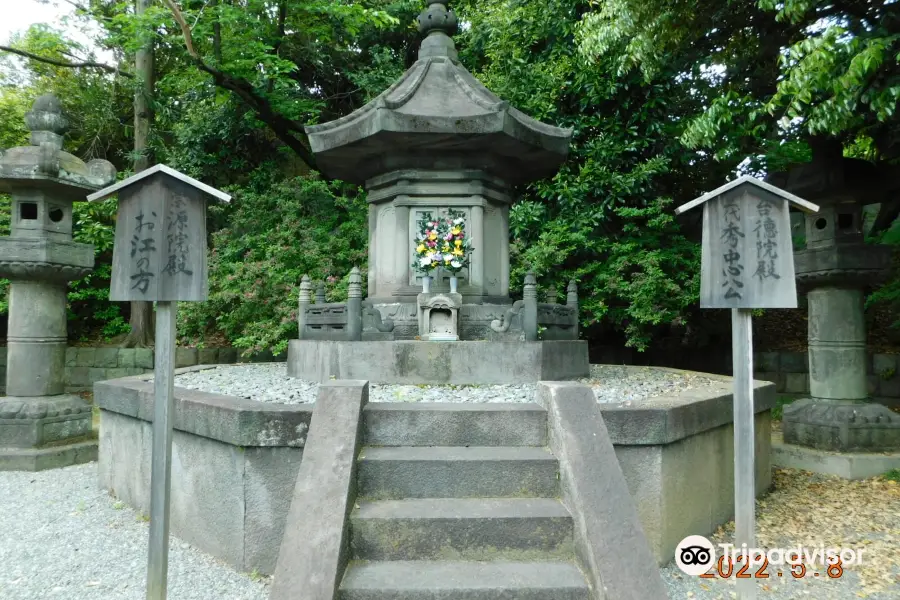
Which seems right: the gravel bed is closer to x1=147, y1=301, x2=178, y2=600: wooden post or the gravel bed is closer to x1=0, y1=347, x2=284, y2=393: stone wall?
x1=147, y1=301, x2=178, y2=600: wooden post

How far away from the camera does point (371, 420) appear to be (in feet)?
12.7

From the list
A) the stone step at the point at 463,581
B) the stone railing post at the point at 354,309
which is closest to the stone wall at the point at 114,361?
the stone railing post at the point at 354,309

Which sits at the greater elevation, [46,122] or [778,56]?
[778,56]

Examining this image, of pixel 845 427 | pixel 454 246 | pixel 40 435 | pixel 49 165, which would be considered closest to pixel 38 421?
pixel 40 435

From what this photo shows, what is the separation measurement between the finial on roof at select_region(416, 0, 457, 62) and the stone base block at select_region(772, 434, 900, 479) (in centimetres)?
636

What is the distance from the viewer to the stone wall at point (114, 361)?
11.5m

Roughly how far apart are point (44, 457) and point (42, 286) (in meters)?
2.03

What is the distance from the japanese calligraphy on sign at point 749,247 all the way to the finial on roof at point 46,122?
7.52m

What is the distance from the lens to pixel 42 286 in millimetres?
6801

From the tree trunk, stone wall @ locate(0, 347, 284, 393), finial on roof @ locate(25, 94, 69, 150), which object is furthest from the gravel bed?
the tree trunk

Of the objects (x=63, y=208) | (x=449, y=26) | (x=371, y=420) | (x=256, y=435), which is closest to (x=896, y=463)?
(x=371, y=420)

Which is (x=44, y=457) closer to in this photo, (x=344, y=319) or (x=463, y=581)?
(x=344, y=319)

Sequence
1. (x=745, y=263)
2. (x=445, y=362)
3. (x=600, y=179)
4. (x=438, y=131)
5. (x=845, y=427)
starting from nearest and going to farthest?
1. (x=745, y=263)
2. (x=445, y=362)
3. (x=438, y=131)
4. (x=845, y=427)
5. (x=600, y=179)

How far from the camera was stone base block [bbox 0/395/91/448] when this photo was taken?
6.52m
